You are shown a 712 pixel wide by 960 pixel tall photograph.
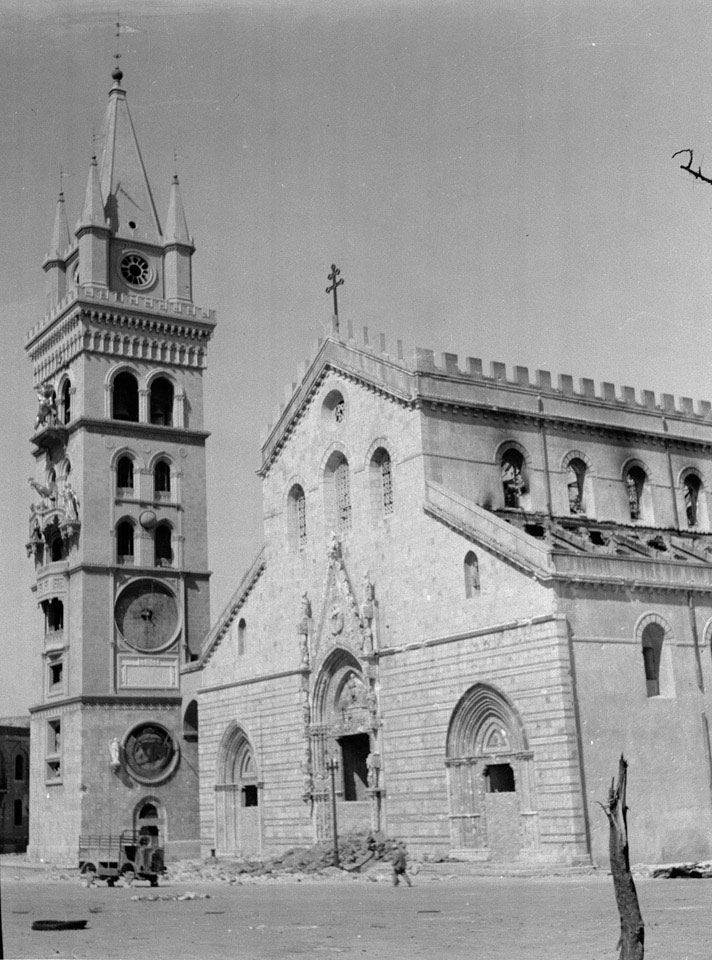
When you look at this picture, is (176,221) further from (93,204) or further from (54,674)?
(54,674)

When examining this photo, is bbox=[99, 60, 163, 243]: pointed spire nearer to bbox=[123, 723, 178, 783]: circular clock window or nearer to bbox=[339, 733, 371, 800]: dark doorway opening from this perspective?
bbox=[123, 723, 178, 783]: circular clock window

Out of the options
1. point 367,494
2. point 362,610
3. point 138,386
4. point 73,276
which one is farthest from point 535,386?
point 73,276

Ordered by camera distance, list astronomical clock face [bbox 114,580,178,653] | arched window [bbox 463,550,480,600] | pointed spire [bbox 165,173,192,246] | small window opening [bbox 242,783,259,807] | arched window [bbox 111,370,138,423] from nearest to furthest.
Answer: arched window [bbox 463,550,480,600], small window opening [bbox 242,783,259,807], astronomical clock face [bbox 114,580,178,653], arched window [bbox 111,370,138,423], pointed spire [bbox 165,173,192,246]

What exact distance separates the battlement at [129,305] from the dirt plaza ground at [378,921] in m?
32.9

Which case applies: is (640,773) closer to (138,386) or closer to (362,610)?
(362,610)

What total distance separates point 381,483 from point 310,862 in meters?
12.9

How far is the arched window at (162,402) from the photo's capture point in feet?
206

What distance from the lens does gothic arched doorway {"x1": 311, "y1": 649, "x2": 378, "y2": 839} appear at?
4344cm

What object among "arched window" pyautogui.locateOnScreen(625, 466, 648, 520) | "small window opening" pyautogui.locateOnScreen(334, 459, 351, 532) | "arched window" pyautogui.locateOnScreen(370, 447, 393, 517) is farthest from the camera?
"arched window" pyautogui.locateOnScreen(625, 466, 648, 520)

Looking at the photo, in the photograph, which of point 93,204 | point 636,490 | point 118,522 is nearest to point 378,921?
point 636,490

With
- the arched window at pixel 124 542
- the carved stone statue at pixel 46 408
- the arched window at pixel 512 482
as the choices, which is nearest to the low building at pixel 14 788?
the arched window at pixel 124 542

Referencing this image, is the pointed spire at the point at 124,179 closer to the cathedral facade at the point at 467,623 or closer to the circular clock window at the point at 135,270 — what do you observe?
the circular clock window at the point at 135,270

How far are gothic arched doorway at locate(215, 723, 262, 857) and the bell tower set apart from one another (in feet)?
22.5

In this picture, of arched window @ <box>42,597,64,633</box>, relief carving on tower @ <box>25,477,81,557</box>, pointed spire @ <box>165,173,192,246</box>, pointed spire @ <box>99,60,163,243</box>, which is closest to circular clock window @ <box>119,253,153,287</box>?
pointed spire @ <box>99,60,163,243</box>
